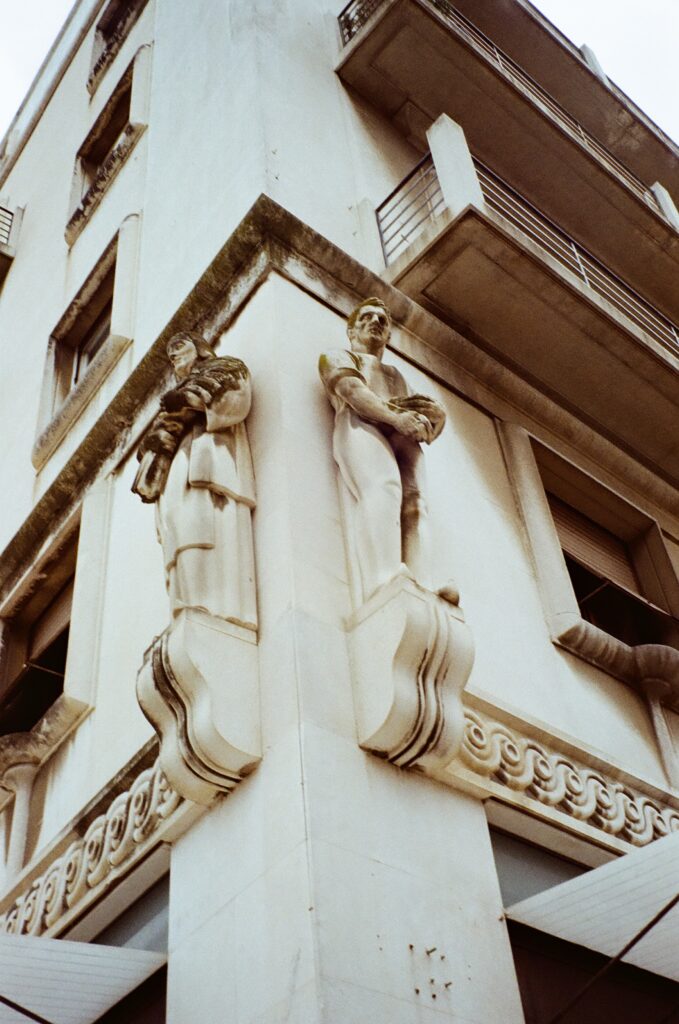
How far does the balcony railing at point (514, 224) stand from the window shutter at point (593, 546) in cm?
187

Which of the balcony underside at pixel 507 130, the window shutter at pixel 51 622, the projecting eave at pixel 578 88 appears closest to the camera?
the window shutter at pixel 51 622

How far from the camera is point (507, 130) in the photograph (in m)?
13.0

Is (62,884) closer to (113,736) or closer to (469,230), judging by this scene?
(113,736)

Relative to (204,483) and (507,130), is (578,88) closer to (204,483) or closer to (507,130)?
(507,130)

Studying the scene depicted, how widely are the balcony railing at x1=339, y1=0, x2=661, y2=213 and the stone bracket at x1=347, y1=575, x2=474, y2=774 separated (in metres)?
8.19

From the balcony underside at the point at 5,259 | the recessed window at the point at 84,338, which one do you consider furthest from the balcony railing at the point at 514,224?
the balcony underside at the point at 5,259

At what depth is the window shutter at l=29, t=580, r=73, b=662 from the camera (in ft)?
33.3

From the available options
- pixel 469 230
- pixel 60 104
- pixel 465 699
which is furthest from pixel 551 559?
pixel 60 104

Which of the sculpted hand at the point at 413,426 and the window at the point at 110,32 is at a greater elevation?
the window at the point at 110,32

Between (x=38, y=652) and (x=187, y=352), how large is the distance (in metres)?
3.51

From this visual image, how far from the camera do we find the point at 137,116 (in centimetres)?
1378

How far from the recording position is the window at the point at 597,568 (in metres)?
8.36

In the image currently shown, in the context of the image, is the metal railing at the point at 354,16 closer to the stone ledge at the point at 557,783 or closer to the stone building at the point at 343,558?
the stone building at the point at 343,558

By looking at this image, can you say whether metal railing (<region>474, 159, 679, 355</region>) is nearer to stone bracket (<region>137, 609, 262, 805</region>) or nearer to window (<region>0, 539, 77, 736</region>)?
window (<region>0, 539, 77, 736</region>)
